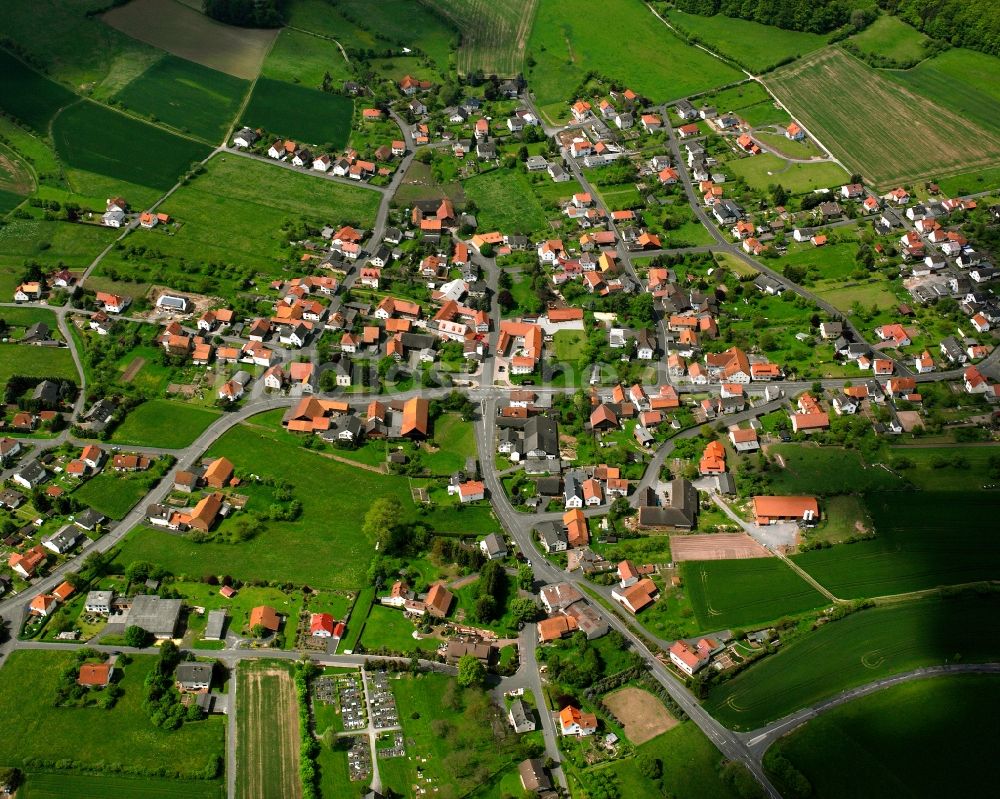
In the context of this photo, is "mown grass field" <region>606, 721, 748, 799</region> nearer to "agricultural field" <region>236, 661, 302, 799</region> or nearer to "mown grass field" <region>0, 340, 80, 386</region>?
"agricultural field" <region>236, 661, 302, 799</region>

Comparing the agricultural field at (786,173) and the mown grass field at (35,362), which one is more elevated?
the agricultural field at (786,173)

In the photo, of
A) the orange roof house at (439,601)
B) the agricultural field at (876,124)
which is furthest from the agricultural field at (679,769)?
the agricultural field at (876,124)

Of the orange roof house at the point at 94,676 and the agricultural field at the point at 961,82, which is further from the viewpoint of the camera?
the agricultural field at the point at 961,82

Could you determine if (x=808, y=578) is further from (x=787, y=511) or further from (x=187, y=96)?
(x=187, y=96)

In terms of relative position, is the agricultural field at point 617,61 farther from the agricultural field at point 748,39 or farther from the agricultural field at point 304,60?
the agricultural field at point 304,60

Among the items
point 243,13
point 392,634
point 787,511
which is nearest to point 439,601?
point 392,634

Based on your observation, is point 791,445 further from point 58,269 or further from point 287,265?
point 58,269

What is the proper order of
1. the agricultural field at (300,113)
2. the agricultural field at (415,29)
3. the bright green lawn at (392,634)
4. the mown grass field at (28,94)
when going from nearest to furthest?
the bright green lawn at (392,634) → the mown grass field at (28,94) → the agricultural field at (300,113) → the agricultural field at (415,29)
